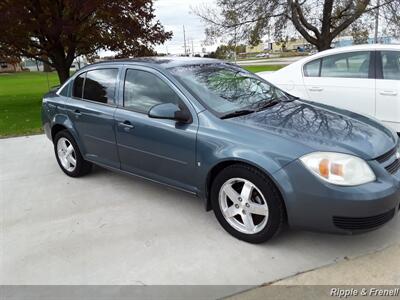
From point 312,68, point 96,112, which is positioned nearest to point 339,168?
point 96,112

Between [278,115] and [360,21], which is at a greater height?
[360,21]

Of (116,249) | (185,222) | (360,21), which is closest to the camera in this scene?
(116,249)

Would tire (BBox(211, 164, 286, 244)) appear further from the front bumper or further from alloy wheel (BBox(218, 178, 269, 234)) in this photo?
the front bumper

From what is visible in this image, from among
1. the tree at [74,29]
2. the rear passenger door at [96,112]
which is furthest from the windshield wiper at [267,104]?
the tree at [74,29]

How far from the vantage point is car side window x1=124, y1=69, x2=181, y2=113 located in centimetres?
381

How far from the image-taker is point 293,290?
2.70 m

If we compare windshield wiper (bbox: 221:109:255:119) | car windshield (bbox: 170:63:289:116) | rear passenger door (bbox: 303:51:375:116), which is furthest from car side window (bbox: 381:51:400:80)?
windshield wiper (bbox: 221:109:255:119)

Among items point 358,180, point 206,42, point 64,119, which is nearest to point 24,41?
point 206,42

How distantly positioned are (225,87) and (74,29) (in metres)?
9.22

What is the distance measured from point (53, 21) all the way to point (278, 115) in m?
10.3

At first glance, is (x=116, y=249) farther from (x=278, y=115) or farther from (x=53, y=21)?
(x=53, y=21)

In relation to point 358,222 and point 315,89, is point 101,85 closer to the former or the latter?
point 358,222

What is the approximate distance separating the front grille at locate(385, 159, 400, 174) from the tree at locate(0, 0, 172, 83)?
10.1 metres

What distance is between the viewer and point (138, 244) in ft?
11.1
